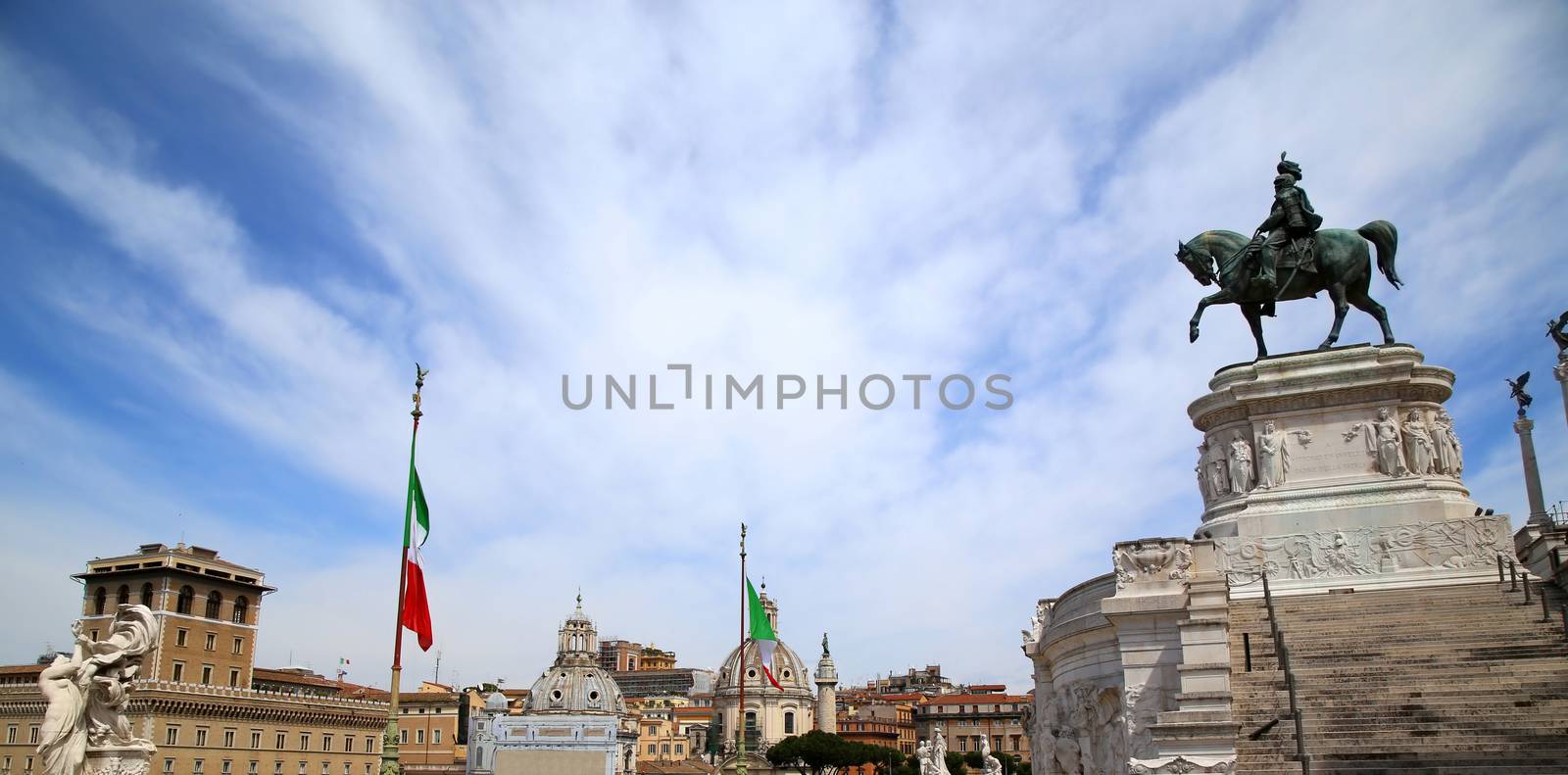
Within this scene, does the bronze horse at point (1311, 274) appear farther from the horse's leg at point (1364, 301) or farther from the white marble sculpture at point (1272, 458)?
the white marble sculpture at point (1272, 458)

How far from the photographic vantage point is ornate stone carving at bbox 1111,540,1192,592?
2073 centimetres

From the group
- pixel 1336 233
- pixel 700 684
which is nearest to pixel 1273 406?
pixel 1336 233

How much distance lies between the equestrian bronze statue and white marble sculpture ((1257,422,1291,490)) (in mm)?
2252

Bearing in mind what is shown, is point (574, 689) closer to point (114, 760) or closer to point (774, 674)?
point (774, 674)

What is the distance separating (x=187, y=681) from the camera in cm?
7788

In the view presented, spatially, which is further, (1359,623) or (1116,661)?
(1116,661)

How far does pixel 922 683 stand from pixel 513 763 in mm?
77339

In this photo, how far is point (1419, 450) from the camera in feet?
80.1

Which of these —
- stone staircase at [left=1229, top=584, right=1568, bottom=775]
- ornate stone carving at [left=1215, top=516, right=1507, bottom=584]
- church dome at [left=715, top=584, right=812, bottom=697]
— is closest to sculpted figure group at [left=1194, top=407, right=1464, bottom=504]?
ornate stone carving at [left=1215, top=516, right=1507, bottom=584]

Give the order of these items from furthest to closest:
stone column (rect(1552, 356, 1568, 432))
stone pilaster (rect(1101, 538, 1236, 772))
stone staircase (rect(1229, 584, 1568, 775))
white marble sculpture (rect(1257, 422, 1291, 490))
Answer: stone column (rect(1552, 356, 1568, 432))
white marble sculpture (rect(1257, 422, 1291, 490))
stone pilaster (rect(1101, 538, 1236, 772))
stone staircase (rect(1229, 584, 1568, 775))

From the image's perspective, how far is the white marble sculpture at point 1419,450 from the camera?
2438cm

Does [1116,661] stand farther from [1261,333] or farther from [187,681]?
[187,681]

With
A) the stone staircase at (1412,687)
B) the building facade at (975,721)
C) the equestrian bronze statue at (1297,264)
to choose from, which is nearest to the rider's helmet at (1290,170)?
the equestrian bronze statue at (1297,264)

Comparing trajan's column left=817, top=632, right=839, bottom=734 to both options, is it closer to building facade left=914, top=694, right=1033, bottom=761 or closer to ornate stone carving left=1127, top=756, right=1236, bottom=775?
building facade left=914, top=694, right=1033, bottom=761
